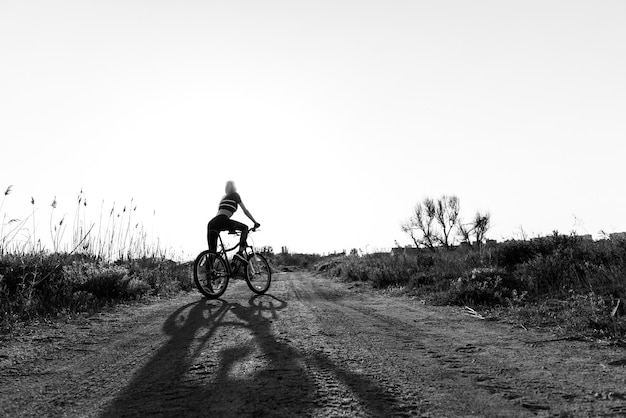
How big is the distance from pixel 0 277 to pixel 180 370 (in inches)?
172

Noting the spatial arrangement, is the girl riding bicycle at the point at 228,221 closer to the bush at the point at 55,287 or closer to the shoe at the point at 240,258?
the shoe at the point at 240,258

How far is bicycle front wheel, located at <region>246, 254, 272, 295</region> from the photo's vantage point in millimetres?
9399

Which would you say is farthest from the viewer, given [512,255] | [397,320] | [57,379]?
[512,255]

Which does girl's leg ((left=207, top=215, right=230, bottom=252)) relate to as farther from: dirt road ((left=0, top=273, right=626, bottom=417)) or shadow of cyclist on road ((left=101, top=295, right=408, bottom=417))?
shadow of cyclist on road ((left=101, top=295, right=408, bottom=417))

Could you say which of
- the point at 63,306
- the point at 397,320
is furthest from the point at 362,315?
the point at 63,306

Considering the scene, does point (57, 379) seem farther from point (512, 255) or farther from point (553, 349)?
point (512, 255)

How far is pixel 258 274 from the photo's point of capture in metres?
9.86

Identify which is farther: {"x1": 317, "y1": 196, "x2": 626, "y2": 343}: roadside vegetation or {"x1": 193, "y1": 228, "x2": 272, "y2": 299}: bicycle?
{"x1": 193, "y1": 228, "x2": 272, "y2": 299}: bicycle

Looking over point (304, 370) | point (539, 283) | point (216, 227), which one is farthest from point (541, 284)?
point (216, 227)

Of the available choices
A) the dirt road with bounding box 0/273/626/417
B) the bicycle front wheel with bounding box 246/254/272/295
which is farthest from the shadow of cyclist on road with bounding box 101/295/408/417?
the bicycle front wheel with bounding box 246/254/272/295

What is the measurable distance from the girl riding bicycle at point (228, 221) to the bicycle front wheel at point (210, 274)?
0.27 m

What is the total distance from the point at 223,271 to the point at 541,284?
595cm

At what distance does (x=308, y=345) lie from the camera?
4.04 metres

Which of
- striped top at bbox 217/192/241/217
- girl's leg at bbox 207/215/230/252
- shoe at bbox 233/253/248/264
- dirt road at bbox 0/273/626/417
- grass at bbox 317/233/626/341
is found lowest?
dirt road at bbox 0/273/626/417
